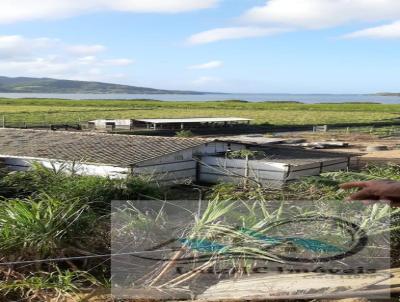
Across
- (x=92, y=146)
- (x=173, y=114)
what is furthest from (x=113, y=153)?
(x=173, y=114)

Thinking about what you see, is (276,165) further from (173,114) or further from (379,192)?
(173,114)

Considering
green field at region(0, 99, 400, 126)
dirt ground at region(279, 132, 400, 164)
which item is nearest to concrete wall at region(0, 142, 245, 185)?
dirt ground at region(279, 132, 400, 164)

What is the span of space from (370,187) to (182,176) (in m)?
11.8

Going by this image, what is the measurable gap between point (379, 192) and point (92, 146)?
12501mm

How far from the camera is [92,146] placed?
14086 millimetres

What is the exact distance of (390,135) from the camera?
4097 centimetres

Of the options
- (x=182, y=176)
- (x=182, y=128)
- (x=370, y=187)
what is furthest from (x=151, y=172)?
(x=182, y=128)

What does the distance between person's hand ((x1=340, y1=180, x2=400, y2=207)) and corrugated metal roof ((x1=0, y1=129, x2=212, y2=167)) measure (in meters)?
10.2

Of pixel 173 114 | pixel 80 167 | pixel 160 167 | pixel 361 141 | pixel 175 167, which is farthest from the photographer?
pixel 173 114

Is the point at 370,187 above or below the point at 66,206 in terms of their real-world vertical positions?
above

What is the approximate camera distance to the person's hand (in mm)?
1980

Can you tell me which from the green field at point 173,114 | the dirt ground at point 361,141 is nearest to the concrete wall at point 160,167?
the dirt ground at point 361,141

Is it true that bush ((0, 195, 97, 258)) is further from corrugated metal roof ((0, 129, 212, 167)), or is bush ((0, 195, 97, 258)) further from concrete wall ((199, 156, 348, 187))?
concrete wall ((199, 156, 348, 187))

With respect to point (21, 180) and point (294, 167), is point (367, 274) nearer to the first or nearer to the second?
point (21, 180)
